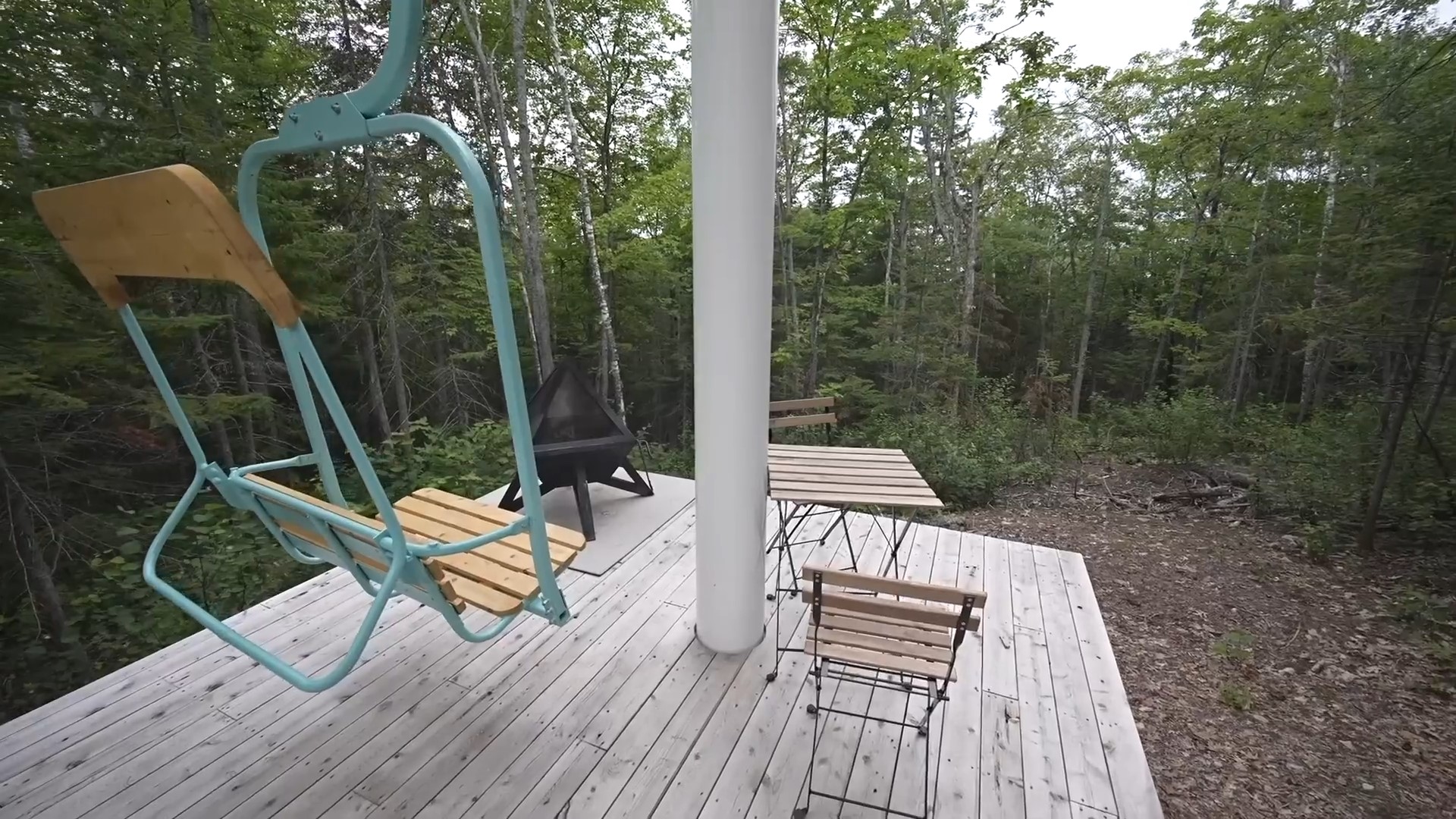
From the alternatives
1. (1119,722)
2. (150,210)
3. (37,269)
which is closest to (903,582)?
(1119,722)

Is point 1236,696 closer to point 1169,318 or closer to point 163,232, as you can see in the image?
point 163,232

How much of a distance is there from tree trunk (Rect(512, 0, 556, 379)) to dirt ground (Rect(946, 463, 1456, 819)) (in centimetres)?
524

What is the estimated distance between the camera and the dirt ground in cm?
211

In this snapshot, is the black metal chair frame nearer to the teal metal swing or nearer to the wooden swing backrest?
the teal metal swing

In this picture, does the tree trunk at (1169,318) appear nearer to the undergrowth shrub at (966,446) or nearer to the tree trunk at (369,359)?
the undergrowth shrub at (966,446)

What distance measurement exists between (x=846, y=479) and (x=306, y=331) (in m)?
2.10

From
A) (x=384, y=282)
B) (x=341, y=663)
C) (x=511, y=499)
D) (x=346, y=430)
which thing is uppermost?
(x=384, y=282)

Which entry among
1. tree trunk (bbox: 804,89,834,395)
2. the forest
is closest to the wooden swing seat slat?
the forest

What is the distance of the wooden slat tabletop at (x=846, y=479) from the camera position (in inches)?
90.9

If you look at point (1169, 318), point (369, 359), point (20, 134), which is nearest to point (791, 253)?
point (1169, 318)

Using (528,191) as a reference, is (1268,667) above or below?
below

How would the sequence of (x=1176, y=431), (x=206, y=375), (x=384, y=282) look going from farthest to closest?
(x=1176, y=431) < (x=384, y=282) < (x=206, y=375)

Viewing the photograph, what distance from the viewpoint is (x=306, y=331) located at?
1.07 meters

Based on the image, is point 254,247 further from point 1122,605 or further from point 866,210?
point 866,210
